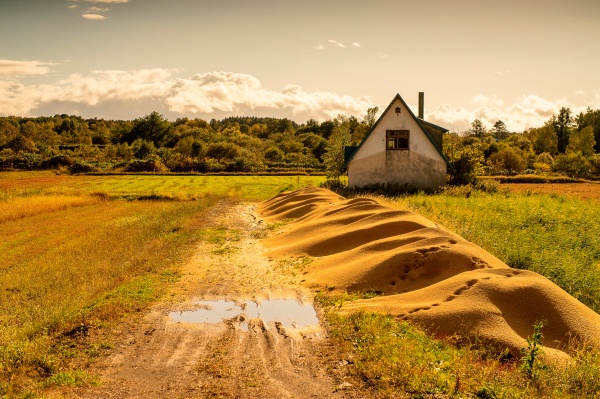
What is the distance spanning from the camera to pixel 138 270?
1443 cm

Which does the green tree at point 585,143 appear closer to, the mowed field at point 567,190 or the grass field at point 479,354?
the mowed field at point 567,190

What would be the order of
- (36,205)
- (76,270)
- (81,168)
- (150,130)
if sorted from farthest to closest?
(150,130) < (81,168) < (36,205) < (76,270)

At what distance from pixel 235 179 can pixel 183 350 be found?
45925mm

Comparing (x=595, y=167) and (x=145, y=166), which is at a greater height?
(x=145, y=166)

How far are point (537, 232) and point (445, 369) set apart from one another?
1136cm

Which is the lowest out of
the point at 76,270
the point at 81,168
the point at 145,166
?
the point at 76,270

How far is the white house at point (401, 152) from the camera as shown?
31609 mm

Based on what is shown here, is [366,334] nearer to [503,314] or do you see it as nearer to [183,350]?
[503,314]

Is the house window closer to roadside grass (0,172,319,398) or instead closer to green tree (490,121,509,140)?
roadside grass (0,172,319,398)

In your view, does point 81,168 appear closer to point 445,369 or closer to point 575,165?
point 575,165

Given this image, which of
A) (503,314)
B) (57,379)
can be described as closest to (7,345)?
(57,379)

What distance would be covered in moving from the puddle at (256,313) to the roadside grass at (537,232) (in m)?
6.05

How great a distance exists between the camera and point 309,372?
7.89 m

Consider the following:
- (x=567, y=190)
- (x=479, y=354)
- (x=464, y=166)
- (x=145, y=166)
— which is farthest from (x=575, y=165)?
(x=479, y=354)
